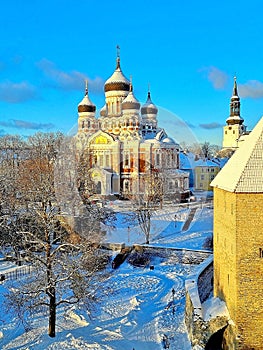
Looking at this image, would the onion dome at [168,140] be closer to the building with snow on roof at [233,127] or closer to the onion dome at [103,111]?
the onion dome at [103,111]

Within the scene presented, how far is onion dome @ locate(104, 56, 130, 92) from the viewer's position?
38816 mm

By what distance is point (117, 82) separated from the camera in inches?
1532

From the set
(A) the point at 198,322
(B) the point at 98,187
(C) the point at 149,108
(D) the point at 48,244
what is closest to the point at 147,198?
(B) the point at 98,187

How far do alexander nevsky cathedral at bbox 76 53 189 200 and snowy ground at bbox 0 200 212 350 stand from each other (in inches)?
508

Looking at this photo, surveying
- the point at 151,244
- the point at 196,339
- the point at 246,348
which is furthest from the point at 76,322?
the point at 151,244

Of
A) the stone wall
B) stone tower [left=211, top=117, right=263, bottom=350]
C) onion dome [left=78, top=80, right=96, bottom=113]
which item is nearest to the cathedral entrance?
Result: onion dome [left=78, top=80, right=96, bottom=113]

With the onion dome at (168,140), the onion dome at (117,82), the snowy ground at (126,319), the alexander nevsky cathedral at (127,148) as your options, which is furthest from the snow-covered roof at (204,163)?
the snowy ground at (126,319)

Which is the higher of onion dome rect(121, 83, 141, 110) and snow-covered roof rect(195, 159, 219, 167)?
onion dome rect(121, 83, 141, 110)

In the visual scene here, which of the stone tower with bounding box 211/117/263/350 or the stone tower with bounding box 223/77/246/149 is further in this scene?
the stone tower with bounding box 223/77/246/149

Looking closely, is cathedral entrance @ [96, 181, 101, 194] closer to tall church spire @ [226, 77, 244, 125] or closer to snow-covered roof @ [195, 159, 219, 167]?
snow-covered roof @ [195, 159, 219, 167]

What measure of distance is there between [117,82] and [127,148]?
7712mm

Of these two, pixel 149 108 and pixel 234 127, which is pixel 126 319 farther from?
pixel 234 127

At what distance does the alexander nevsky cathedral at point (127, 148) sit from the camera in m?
32.5

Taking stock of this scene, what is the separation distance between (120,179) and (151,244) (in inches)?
532
